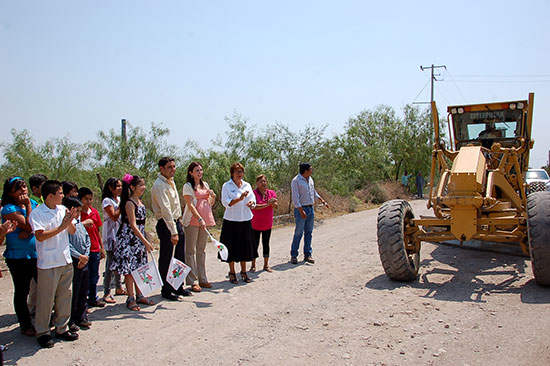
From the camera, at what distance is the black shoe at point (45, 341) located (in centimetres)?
466

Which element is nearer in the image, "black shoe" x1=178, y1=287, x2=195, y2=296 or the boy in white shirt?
the boy in white shirt

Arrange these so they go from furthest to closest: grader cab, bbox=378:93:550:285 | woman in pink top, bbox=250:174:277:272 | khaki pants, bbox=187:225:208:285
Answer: woman in pink top, bbox=250:174:277:272 → khaki pants, bbox=187:225:208:285 → grader cab, bbox=378:93:550:285

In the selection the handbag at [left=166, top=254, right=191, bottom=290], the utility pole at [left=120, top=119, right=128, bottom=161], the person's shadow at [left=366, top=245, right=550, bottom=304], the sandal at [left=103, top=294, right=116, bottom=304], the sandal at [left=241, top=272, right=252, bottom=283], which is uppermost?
the utility pole at [left=120, top=119, right=128, bottom=161]

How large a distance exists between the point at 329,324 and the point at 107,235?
3.26m

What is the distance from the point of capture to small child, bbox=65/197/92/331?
5.07 meters

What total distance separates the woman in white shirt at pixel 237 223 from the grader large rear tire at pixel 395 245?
79.8 inches

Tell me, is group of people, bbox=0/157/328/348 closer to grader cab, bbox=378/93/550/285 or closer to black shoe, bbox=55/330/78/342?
black shoe, bbox=55/330/78/342

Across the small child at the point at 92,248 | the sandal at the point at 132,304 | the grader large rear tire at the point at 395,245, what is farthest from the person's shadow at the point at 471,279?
the small child at the point at 92,248

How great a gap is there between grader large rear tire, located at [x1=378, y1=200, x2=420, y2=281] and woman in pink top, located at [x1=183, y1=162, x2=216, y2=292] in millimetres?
2605

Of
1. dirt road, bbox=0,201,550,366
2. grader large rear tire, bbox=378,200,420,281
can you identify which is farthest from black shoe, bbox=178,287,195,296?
grader large rear tire, bbox=378,200,420,281

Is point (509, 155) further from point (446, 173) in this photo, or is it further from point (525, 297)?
point (525, 297)

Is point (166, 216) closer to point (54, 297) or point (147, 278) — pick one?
point (147, 278)

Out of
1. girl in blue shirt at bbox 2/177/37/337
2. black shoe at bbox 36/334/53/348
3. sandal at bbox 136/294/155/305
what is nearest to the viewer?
black shoe at bbox 36/334/53/348

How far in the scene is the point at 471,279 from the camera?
7164 millimetres
